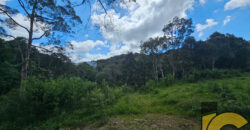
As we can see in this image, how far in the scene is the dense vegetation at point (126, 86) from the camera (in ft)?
12.4

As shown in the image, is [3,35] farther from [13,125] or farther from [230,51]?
[230,51]

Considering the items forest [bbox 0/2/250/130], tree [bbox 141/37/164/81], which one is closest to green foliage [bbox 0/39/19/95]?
forest [bbox 0/2/250/130]

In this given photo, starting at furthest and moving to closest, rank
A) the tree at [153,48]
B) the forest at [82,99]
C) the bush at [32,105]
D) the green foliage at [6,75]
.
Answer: the tree at [153,48] → the green foliage at [6,75] → the bush at [32,105] → the forest at [82,99]

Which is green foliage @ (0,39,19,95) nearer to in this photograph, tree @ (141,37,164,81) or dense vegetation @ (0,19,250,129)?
dense vegetation @ (0,19,250,129)

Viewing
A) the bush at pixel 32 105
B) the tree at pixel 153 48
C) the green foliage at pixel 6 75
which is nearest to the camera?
the bush at pixel 32 105

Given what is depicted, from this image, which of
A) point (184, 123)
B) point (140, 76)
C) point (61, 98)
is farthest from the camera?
point (140, 76)

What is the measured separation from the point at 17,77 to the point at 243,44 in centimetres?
4138

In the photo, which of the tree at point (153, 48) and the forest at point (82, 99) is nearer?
the forest at point (82, 99)

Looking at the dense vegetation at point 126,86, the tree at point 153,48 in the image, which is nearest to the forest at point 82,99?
the dense vegetation at point 126,86

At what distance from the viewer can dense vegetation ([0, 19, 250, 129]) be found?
3773 millimetres

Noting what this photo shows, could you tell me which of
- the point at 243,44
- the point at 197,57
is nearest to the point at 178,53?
the point at 197,57

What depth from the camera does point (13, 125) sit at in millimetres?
3426

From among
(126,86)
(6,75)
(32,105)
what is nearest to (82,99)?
(32,105)

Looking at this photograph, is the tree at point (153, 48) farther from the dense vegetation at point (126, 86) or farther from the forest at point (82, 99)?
the forest at point (82, 99)
